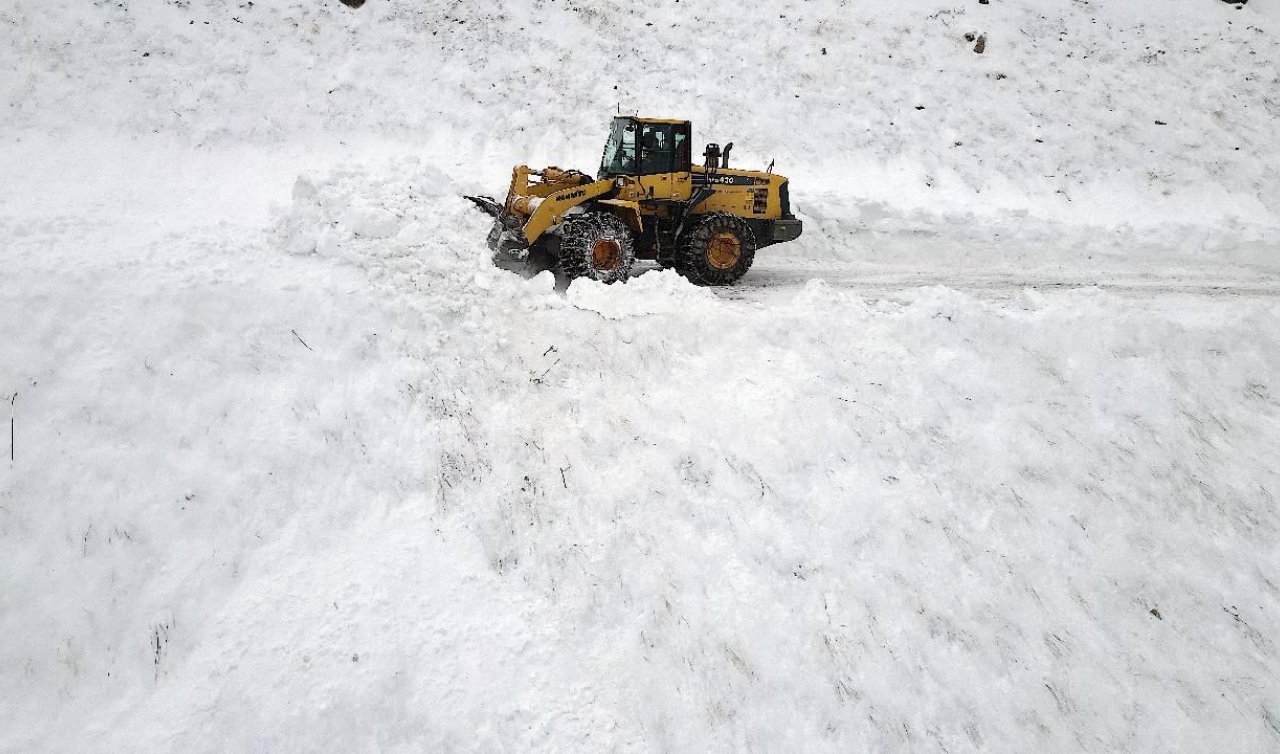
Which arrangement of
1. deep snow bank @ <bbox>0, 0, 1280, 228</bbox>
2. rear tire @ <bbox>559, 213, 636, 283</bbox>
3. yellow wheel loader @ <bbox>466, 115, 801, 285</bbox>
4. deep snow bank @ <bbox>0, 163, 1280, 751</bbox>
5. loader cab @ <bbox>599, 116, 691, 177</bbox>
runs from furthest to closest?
deep snow bank @ <bbox>0, 0, 1280, 228</bbox> → loader cab @ <bbox>599, 116, 691, 177</bbox> → yellow wheel loader @ <bbox>466, 115, 801, 285</bbox> → rear tire @ <bbox>559, 213, 636, 283</bbox> → deep snow bank @ <bbox>0, 163, 1280, 751</bbox>

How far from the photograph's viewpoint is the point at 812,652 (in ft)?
15.5

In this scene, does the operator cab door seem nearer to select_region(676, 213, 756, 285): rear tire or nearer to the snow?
select_region(676, 213, 756, 285): rear tire

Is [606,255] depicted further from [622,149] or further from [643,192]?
[622,149]

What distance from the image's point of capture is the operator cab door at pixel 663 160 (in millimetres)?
9859

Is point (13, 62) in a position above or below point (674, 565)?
above

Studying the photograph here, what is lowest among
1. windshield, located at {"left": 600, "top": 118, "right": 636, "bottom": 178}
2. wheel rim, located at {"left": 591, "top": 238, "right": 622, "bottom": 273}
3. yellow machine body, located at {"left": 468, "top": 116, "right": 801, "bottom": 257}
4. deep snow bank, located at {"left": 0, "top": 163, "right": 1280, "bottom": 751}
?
deep snow bank, located at {"left": 0, "top": 163, "right": 1280, "bottom": 751}

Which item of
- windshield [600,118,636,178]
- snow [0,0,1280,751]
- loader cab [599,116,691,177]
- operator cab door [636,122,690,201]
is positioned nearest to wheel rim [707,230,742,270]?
snow [0,0,1280,751]

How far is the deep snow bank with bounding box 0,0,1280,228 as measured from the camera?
50.9 feet

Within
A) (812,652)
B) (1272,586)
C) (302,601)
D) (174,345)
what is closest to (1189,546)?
(1272,586)

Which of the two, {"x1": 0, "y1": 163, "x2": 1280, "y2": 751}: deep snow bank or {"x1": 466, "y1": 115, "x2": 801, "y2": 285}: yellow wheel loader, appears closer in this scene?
{"x1": 0, "y1": 163, "x2": 1280, "y2": 751}: deep snow bank

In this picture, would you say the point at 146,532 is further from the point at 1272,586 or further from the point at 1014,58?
the point at 1014,58

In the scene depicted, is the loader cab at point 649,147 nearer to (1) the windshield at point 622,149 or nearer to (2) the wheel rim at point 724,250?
(1) the windshield at point 622,149

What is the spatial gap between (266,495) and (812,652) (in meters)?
4.61

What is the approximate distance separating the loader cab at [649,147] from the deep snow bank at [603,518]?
11.4 feet
